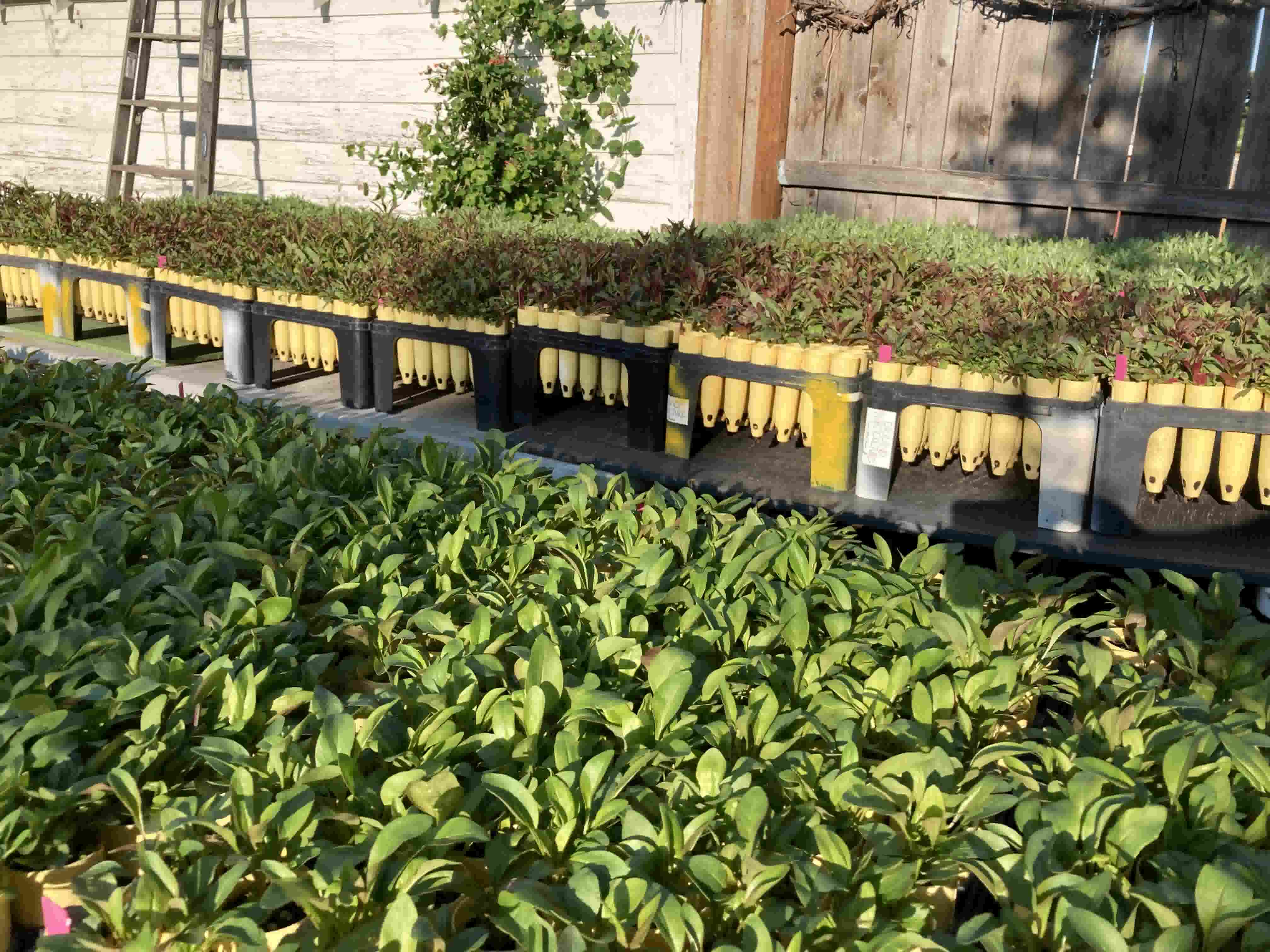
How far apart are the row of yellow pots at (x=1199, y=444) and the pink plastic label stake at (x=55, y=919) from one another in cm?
322

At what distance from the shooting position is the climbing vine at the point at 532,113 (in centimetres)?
686

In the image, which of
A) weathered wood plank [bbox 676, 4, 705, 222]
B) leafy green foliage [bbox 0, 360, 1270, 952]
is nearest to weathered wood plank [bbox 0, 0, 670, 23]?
weathered wood plank [bbox 676, 4, 705, 222]

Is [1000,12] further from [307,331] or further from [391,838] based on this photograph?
[391,838]

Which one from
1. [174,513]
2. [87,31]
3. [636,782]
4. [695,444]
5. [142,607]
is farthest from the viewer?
[87,31]

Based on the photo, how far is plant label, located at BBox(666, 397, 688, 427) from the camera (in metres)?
4.43

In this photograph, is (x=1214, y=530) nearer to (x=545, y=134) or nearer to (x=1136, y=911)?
(x=1136, y=911)

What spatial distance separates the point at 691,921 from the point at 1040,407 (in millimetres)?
2817

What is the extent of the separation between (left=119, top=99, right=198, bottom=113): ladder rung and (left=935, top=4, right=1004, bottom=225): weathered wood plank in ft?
17.2

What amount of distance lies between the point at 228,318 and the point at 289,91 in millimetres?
3106

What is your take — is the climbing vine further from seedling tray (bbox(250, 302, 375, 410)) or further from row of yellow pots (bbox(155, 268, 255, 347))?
seedling tray (bbox(250, 302, 375, 410))

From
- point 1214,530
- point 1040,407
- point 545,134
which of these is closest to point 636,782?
A: point 1040,407

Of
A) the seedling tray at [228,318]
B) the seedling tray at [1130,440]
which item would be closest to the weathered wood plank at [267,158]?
the seedling tray at [228,318]

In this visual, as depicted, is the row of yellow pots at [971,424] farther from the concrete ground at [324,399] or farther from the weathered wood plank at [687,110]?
the weathered wood plank at [687,110]

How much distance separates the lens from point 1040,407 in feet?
12.2
